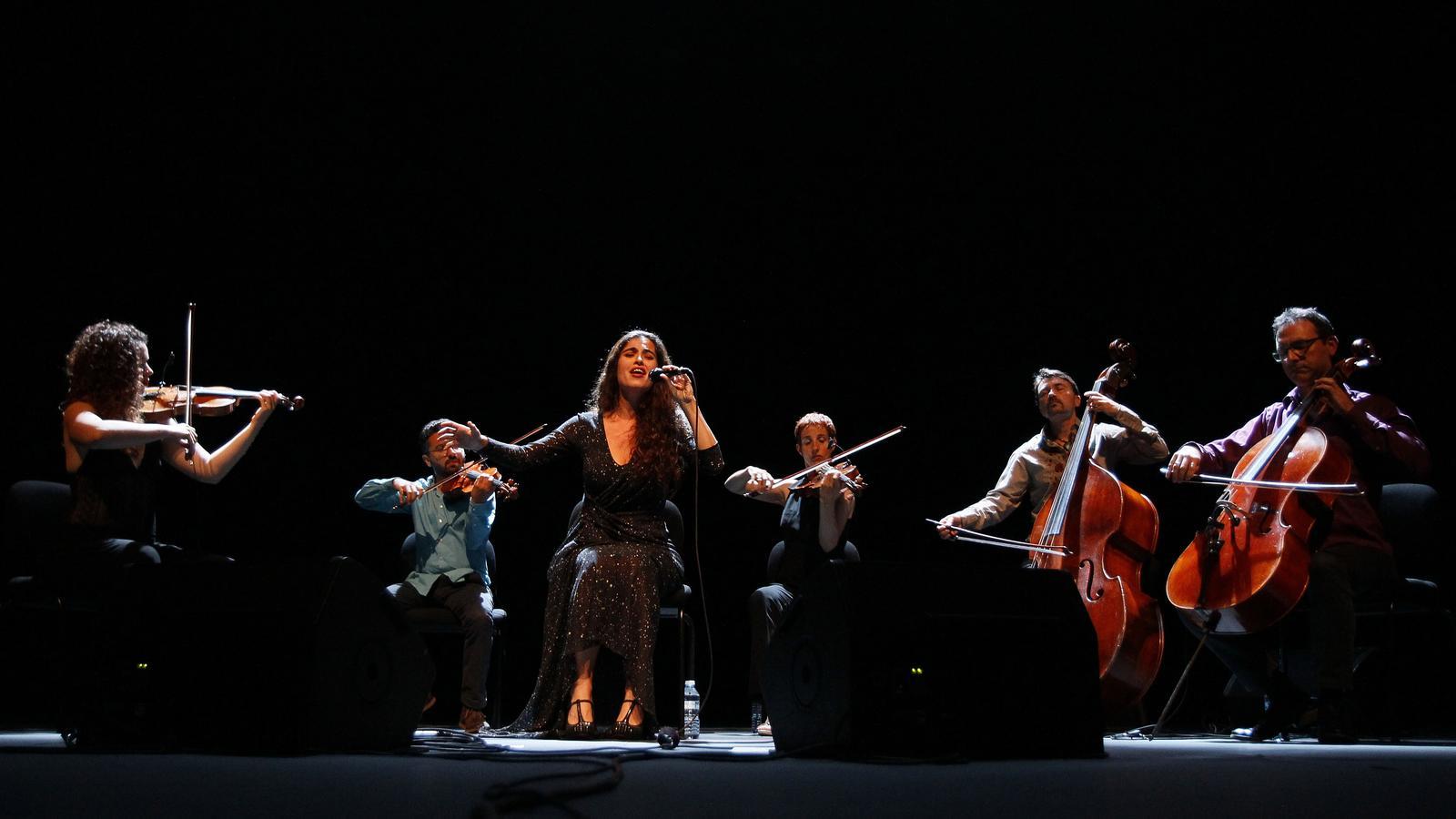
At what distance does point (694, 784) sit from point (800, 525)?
1.95 metres

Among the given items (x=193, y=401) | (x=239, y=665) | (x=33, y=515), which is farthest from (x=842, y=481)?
(x=33, y=515)

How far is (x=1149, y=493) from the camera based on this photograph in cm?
474

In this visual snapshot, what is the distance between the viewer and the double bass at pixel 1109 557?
3336mm

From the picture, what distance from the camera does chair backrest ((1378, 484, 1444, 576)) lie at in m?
3.56

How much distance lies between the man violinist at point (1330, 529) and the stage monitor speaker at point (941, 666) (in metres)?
1.23

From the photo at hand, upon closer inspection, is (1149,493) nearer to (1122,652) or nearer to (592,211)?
(1122,652)

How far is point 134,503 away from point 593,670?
141cm

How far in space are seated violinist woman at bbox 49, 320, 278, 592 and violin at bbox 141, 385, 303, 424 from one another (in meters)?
0.06

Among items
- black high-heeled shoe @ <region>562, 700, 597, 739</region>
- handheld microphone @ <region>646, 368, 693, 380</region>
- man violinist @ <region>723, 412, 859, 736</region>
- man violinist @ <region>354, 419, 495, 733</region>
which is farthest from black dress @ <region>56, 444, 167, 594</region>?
man violinist @ <region>723, 412, 859, 736</region>

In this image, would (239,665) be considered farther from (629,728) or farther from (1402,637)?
(1402,637)

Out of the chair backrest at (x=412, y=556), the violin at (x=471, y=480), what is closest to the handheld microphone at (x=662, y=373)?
the violin at (x=471, y=480)

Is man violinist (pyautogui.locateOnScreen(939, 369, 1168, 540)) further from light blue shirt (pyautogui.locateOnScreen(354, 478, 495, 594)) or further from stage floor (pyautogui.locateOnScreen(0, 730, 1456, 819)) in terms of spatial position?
light blue shirt (pyautogui.locateOnScreen(354, 478, 495, 594))

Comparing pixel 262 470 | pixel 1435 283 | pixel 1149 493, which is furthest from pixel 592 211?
pixel 1435 283

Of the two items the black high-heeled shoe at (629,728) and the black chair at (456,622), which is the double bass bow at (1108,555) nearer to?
the black high-heeled shoe at (629,728)
